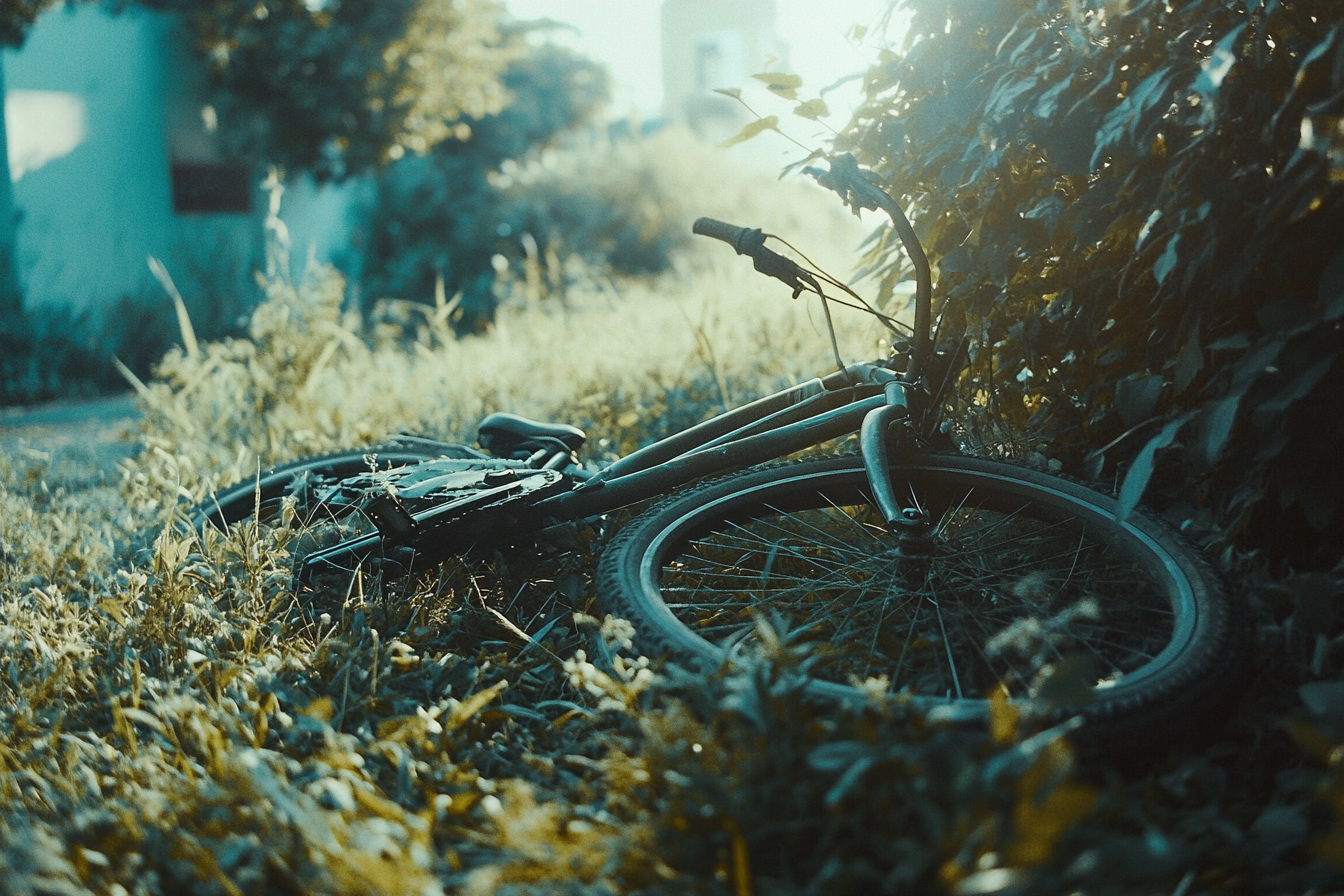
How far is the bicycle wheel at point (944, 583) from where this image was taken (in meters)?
1.62

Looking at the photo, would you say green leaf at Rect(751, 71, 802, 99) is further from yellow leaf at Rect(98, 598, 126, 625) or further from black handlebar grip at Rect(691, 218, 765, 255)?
yellow leaf at Rect(98, 598, 126, 625)

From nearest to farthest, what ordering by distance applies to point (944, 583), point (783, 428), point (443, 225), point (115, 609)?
point (944, 583)
point (115, 609)
point (783, 428)
point (443, 225)

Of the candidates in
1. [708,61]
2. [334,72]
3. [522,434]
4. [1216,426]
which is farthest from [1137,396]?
[708,61]

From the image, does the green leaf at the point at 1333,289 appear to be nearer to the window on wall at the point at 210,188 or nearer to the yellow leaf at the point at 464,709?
the yellow leaf at the point at 464,709

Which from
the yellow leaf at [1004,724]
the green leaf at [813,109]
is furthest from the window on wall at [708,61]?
the yellow leaf at [1004,724]

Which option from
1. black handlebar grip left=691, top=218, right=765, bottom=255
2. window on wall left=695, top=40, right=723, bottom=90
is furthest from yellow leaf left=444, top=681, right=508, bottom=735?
window on wall left=695, top=40, right=723, bottom=90

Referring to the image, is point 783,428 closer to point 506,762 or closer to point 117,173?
point 506,762

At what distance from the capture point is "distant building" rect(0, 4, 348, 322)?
7473mm

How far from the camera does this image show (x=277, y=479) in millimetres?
2713

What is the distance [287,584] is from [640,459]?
36.2 inches

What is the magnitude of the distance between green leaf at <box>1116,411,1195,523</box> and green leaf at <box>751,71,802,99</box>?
1.31m

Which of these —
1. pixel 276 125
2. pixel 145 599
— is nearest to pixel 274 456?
pixel 145 599

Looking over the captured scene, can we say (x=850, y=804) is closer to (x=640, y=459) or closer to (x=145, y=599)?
(x=640, y=459)

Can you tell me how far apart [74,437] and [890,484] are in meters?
5.30
